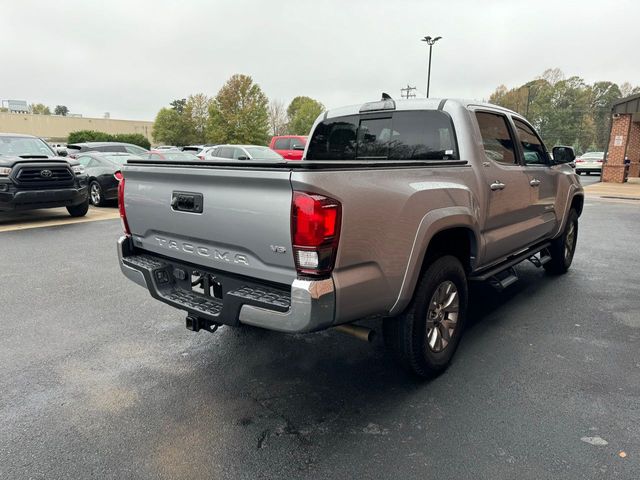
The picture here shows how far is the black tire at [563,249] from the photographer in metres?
5.74

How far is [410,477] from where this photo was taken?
227 cm

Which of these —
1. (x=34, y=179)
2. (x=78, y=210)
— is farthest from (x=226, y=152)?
(x=34, y=179)

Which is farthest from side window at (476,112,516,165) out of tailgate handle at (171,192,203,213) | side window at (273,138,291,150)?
side window at (273,138,291,150)

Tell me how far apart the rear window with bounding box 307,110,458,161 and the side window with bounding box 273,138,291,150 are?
1581 cm

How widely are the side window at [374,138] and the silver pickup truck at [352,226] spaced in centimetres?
1

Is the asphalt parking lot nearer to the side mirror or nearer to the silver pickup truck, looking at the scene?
the silver pickup truck

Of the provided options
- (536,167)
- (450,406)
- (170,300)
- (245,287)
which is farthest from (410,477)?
(536,167)

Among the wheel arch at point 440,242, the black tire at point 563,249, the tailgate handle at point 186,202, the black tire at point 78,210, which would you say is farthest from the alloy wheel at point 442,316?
the black tire at point 78,210

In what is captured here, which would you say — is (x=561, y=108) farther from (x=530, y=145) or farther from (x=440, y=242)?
(x=440, y=242)

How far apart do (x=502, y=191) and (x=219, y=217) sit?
8.20 ft

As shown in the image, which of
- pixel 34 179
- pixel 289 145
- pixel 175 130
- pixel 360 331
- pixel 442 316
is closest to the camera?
pixel 360 331

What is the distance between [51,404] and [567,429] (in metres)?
3.19

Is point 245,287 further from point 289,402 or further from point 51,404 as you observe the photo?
point 51,404

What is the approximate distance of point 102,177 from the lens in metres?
12.5
